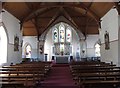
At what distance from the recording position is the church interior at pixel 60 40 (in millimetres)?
10805

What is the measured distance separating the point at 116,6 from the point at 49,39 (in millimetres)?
15646

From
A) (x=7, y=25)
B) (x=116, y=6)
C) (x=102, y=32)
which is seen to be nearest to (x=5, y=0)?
(x=7, y=25)

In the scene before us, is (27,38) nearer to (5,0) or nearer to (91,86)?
(5,0)

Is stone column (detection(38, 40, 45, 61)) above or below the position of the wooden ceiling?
below

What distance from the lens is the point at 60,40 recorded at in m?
27.5

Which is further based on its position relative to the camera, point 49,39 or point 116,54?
point 49,39

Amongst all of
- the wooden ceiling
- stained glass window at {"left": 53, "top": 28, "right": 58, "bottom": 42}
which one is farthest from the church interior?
stained glass window at {"left": 53, "top": 28, "right": 58, "bottom": 42}

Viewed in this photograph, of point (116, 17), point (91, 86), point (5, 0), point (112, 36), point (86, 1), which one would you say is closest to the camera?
point (91, 86)

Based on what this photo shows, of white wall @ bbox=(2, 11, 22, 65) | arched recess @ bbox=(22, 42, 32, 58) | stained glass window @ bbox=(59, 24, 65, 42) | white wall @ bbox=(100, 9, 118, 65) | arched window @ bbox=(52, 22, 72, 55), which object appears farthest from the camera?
stained glass window @ bbox=(59, 24, 65, 42)

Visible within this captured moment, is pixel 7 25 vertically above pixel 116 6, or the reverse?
pixel 116 6

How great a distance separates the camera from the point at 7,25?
13844 millimetres

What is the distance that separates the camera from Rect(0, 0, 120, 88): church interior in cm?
1080

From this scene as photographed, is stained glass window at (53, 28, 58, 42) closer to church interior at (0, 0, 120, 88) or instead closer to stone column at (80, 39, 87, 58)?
church interior at (0, 0, 120, 88)

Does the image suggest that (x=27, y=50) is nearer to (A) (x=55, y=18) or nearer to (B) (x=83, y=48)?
(A) (x=55, y=18)
